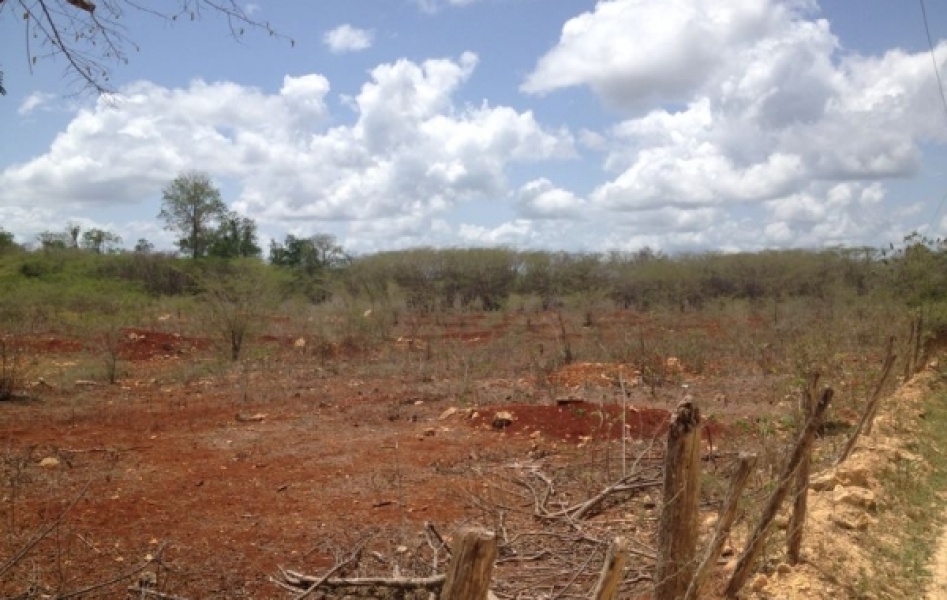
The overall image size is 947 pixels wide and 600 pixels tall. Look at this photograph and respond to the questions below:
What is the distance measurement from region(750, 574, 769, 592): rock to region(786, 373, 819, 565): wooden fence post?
37 cm

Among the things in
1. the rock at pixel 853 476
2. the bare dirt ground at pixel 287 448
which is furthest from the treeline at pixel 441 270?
the rock at pixel 853 476

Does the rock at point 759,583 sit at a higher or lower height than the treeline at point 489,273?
lower

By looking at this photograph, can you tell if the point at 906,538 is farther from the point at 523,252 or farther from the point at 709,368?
the point at 523,252

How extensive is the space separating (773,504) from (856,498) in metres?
2.53

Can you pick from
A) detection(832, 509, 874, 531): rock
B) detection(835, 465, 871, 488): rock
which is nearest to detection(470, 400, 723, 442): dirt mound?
detection(835, 465, 871, 488): rock

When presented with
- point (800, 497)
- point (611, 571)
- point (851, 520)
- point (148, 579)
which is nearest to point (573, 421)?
point (851, 520)

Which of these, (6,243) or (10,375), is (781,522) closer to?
(10,375)

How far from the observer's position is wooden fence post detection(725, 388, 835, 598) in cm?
461

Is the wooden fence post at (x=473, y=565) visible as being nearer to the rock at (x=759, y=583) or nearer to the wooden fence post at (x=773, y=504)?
the wooden fence post at (x=773, y=504)

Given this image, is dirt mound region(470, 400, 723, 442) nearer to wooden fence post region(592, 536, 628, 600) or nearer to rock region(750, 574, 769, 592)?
rock region(750, 574, 769, 592)

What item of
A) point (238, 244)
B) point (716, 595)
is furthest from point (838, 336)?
point (238, 244)

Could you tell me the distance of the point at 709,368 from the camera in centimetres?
1689

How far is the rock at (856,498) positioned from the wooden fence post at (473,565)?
5282 millimetres

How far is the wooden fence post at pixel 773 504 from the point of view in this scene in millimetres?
4609
